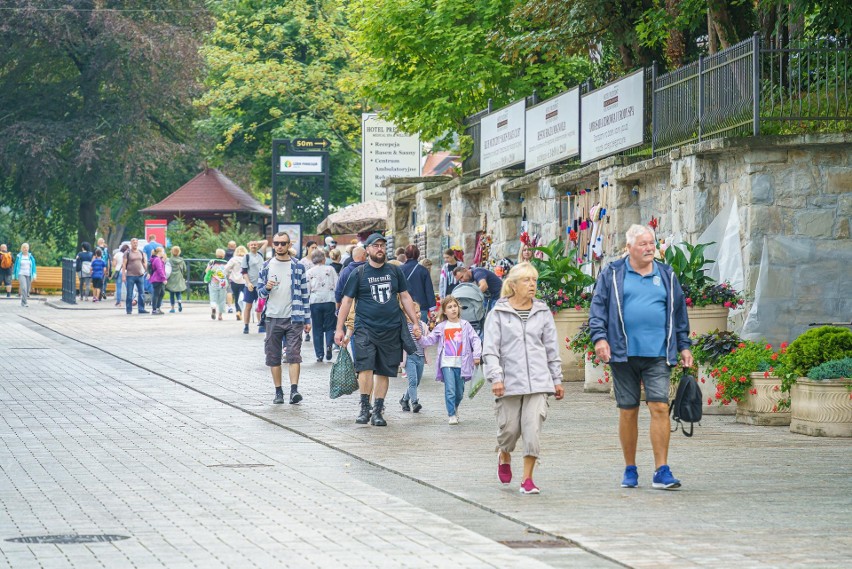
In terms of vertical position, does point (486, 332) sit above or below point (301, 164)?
below

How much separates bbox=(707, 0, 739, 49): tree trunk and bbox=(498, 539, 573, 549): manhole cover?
12849 millimetres

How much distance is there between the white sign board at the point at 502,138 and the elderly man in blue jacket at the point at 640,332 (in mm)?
14502

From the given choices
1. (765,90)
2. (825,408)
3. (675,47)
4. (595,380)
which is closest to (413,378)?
(595,380)

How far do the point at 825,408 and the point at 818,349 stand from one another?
0.51m

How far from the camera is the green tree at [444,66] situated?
2930 cm

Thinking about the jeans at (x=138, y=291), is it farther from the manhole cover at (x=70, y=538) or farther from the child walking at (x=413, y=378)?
the manhole cover at (x=70, y=538)

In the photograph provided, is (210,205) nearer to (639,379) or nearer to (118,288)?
(118,288)

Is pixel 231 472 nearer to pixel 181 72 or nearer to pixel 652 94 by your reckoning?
pixel 652 94

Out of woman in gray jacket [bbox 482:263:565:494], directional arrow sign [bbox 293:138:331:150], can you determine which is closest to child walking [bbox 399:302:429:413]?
woman in gray jacket [bbox 482:263:565:494]

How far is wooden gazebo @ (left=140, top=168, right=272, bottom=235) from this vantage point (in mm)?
53500

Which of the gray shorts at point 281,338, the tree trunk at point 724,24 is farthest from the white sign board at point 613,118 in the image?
the gray shorts at point 281,338

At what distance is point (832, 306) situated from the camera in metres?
16.1

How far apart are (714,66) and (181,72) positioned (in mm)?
37936

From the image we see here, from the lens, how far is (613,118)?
20.0 m
